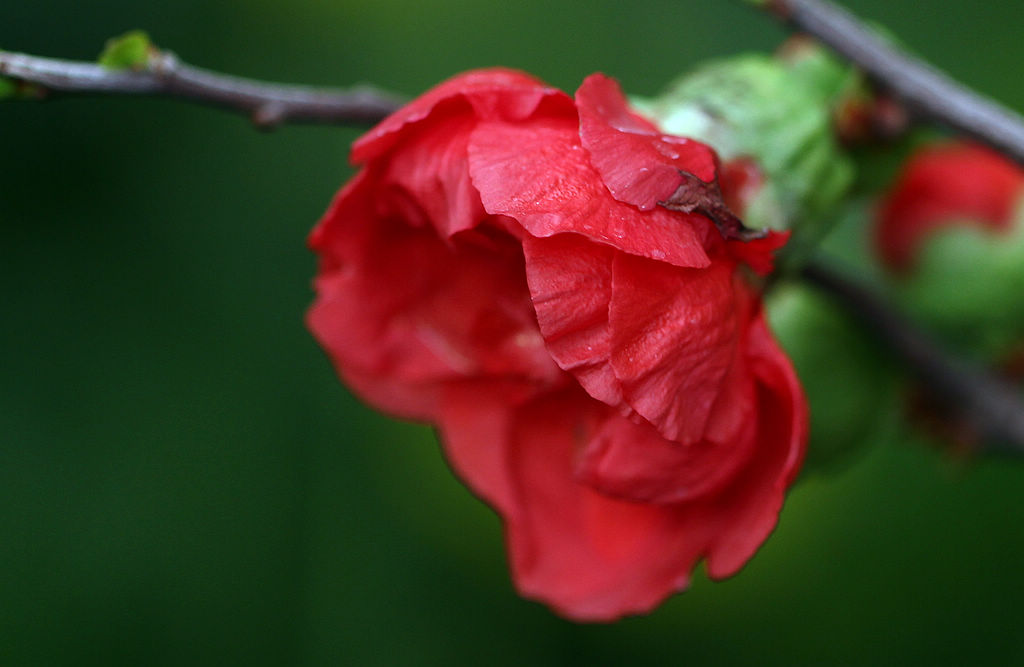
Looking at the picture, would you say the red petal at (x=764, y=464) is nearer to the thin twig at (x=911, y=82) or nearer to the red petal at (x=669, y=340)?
the red petal at (x=669, y=340)

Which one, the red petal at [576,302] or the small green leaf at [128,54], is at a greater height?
the small green leaf at [128,54]

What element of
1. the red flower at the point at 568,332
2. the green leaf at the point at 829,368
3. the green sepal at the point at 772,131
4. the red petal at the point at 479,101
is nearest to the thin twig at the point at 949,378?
the green leaf at the point at 829,368

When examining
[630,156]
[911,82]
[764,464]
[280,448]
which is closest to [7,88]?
[630,156]

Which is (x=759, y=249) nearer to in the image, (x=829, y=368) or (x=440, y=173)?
(x=440, y=173)

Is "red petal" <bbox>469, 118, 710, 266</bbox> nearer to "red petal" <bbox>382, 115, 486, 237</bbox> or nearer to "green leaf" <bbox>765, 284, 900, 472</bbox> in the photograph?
"red petal" <bbox>382, 115, 486, 237</bbox>

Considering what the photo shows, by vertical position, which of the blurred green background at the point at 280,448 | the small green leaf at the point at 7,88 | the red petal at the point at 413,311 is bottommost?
the blurred green background at the point at 280,448

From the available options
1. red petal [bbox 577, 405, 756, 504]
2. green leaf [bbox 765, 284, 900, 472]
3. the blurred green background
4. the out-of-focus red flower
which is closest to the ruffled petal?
red petal [bbox 577, 405, 756, 504]
